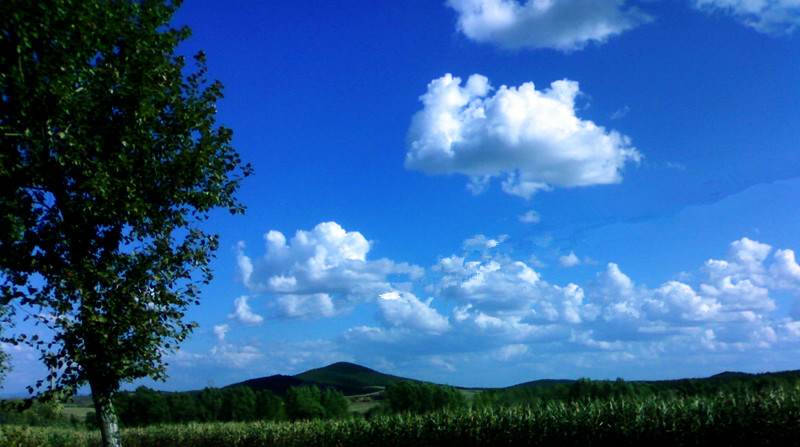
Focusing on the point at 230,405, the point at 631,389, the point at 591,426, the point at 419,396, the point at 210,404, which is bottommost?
the point at 230,405

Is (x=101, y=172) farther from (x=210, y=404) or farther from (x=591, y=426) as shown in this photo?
(x=210, y=404)

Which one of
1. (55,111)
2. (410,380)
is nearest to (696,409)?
(55,111)

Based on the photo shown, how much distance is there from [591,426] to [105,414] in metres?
14.0

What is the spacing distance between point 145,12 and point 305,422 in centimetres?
2176

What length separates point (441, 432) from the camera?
22359mm

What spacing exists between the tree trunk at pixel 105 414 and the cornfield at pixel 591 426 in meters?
2.30

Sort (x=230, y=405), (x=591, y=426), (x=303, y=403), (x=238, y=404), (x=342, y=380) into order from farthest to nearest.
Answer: (x=342, y=380)
(x=230, y=405)
(x=238, y=404)
(x=303, y=403)
(x=591, y=426)

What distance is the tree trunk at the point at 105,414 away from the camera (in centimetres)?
1363

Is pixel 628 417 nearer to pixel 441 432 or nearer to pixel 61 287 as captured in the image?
pixel 441 432

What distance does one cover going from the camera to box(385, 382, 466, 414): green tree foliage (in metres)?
57.7

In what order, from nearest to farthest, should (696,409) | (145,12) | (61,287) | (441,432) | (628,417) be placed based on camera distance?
(61,287)
(145,12)
(696,409)
(628,417)
(441,432)

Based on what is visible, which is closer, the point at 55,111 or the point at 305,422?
the point at 55,111

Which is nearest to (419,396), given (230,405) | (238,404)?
(238,404)

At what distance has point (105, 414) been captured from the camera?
45.4 ft
